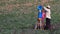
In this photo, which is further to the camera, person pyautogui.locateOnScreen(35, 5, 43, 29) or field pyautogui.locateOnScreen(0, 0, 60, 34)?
person pyautogui.locateOnScreen(35, 5, 43, 29)

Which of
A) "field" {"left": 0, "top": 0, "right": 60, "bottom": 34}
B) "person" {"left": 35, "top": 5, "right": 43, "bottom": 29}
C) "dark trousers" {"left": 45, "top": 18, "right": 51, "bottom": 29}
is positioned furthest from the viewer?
"dark trousers" {"left": 45, "top": 18, "right": 51, "bottom": 29}

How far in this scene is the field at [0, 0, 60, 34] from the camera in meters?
11.1

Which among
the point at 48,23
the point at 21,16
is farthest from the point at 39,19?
the point at 21,16

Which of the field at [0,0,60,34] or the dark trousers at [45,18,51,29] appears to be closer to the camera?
the field at [0,0,60,34]

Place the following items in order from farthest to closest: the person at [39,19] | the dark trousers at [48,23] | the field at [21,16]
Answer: the dark trousers at [48,23] → the person at [39,19] → the field at [21,16]

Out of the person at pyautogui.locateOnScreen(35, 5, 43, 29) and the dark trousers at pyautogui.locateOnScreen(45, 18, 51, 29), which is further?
the dark trousers at pyautogui.locateOnScreen(45, 18, 51, 29)

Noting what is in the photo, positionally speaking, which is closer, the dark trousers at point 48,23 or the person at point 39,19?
the person at point 39,19

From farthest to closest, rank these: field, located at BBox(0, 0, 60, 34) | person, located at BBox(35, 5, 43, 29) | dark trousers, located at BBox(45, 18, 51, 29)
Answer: dark trousers, located at BBox(45, 18, 51, 29) → person, located at BBox(35, 5, 43, 29) → field, located at BBox(0, 0, 60, 34)

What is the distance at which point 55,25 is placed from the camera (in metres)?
12.0

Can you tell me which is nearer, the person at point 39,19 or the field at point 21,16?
the field at point 21,16

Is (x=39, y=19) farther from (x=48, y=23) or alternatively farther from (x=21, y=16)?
(x=21, y=16)

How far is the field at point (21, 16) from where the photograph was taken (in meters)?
11.1

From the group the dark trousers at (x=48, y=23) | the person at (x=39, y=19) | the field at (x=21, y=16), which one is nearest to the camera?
the field at (x=21, y=16)

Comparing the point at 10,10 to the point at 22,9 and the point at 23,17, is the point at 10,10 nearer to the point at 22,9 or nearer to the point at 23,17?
the point at 22,9
